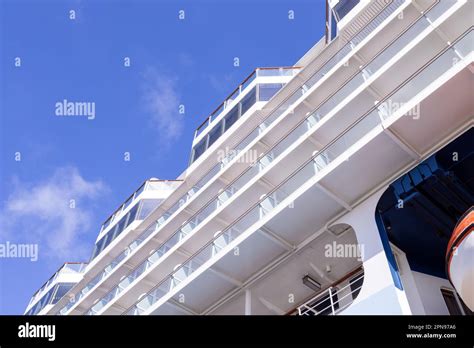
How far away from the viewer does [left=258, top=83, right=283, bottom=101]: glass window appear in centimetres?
1947

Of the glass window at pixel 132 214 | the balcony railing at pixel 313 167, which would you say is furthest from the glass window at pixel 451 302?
the glass window at pixel 132 214

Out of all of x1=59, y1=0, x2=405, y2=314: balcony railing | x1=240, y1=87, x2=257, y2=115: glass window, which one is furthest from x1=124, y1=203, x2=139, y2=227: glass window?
x1=240, y1=87, x2=257, y2=115: glass window

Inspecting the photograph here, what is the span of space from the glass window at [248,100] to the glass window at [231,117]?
1.28 feet

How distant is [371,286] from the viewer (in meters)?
9.30

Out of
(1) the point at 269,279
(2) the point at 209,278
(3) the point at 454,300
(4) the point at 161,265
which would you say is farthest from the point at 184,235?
(3) the point at 454,300

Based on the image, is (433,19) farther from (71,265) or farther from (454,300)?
(71,265)

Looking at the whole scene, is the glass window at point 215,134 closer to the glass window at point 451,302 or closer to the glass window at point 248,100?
the glass window at point 248,100

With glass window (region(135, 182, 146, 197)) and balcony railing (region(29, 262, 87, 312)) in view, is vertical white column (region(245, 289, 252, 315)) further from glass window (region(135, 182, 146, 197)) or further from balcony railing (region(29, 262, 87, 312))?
balcony railing (region(29, 262, 87, 312))

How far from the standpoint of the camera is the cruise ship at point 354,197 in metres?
9.43

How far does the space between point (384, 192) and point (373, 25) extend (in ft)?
20.2

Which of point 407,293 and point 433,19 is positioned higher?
point 433,19

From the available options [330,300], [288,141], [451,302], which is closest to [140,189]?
[288,141]

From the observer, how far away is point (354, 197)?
11125 millimetres

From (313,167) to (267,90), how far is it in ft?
30.7
